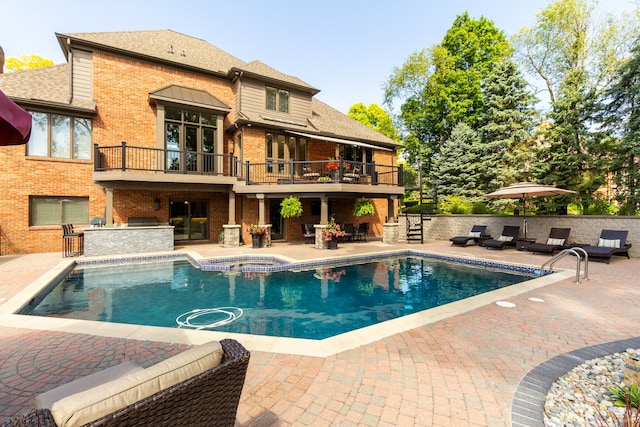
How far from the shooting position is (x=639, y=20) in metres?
16.4

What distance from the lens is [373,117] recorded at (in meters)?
35.4

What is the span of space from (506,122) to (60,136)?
23913 mm

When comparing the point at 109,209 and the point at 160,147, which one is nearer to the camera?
the point at 109,209

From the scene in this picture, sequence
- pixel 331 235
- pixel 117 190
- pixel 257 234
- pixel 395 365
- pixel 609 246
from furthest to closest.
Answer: pixel 257 234 < pixel 117 190 < pixel 331 235 < pixel 609 246 < pixel 395 365

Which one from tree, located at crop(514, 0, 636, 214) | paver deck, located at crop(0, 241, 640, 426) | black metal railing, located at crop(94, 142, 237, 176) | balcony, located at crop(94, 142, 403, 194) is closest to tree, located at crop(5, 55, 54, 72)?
black metal railing, located at crop(94, 142, 237, 176)

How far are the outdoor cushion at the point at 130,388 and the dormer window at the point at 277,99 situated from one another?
15.7 meters

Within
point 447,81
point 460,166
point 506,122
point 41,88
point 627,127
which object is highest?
point 447,81

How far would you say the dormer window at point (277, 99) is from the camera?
52.0 feet

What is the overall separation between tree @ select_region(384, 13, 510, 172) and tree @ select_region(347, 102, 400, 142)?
19.2 ft

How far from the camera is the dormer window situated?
1586 cm

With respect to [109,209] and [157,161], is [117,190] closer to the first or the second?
[109,209]

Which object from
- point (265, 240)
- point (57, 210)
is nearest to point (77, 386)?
point (265, 240)

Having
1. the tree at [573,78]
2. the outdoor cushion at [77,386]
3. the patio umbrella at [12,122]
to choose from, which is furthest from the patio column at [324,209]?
the tree at [573,78]

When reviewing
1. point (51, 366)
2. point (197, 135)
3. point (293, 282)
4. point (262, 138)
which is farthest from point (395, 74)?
point (51, 366)
